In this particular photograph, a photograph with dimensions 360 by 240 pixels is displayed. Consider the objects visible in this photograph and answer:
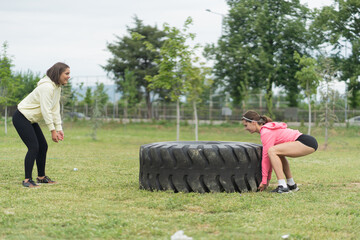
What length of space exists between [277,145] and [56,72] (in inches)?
139

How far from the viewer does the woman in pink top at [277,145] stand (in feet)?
21.8

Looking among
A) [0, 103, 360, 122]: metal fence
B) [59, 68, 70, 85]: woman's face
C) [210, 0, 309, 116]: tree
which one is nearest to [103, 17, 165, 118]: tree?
[0, 103, 360, 122]: metal fence

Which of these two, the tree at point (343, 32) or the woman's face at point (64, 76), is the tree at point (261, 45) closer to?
the tree at point (343, 32)

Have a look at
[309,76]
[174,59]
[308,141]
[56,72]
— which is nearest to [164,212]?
[308,141]

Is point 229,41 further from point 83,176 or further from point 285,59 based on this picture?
point 83,176

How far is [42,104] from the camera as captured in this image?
689 cm

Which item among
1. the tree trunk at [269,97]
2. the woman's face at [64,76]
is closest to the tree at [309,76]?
the tree trunk at [269,97]

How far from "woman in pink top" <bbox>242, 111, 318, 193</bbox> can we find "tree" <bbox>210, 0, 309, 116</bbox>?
28.7 m

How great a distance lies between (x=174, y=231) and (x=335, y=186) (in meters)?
4.30

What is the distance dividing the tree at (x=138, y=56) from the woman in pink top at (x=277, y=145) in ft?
119

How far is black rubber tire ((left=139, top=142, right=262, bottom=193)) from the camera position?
20.7 feet

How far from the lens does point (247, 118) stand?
22.6 ft

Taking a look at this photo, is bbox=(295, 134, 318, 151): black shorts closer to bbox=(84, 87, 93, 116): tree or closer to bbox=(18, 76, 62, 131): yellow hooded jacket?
bbox=(18, 76, 62, 131): yellow hooded jacket

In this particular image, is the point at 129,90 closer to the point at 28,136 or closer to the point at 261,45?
the point at 261,45
